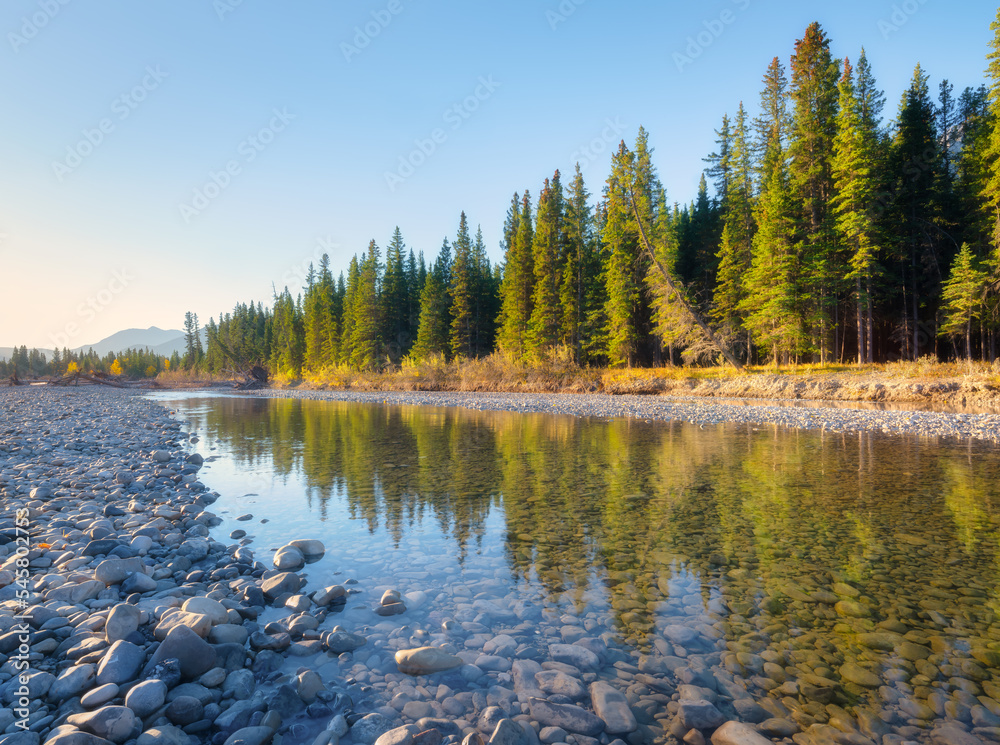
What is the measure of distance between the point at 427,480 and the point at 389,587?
3.87m

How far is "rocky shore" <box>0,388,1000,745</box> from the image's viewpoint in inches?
83.5

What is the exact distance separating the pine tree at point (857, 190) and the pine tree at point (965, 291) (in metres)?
3.29

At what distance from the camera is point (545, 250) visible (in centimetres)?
4066

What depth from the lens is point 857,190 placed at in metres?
26.1

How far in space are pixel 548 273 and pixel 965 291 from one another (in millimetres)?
26117

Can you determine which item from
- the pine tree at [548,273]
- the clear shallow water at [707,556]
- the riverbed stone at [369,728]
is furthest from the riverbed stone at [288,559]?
the pine tree at [548,273]

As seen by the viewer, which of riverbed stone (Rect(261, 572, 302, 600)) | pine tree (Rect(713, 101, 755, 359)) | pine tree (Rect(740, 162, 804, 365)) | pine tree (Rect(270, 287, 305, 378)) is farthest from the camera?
pine tree (Rect(270, 287, 305, 378))

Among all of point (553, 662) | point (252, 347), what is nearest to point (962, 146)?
point (553, 662)

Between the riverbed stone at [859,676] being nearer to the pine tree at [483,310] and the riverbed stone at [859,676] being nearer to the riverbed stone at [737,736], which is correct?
the riverbed stone at [737,736]

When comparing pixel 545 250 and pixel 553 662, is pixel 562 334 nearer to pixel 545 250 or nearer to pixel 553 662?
pixel 545 250

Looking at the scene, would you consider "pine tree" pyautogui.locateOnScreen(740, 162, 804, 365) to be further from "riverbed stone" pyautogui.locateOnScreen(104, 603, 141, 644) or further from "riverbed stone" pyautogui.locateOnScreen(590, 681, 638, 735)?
"riverbed stone" pyautogui.locateOnScreen(104, 603, 141, 644)

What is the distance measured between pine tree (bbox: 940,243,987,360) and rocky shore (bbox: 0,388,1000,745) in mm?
29143

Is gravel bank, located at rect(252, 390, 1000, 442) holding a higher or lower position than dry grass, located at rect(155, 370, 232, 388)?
lower

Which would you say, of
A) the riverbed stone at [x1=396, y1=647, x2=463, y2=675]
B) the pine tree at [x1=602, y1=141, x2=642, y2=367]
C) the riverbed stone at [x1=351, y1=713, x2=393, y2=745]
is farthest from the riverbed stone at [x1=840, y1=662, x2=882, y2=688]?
the pine tree at [x1=602, y1=141, x2=642, y2=367]
